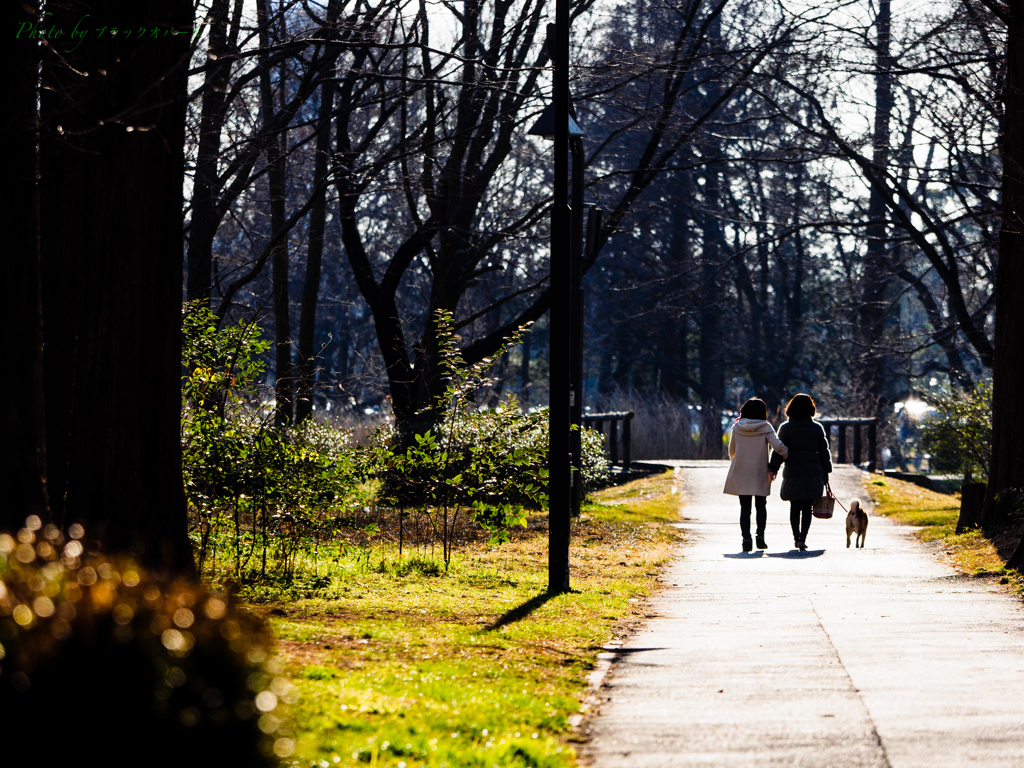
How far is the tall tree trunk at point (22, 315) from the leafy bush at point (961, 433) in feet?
56.1

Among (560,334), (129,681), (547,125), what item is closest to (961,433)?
(547,125)


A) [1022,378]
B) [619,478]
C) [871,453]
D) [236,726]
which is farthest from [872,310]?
[236,726]

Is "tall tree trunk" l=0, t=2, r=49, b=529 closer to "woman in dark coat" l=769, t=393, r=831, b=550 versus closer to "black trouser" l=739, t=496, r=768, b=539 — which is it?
"black trouser" l=739, t=496, r=768, b=539

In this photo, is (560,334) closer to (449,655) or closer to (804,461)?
(449,655)

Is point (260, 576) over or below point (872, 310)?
below

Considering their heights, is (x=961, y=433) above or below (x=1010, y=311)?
below

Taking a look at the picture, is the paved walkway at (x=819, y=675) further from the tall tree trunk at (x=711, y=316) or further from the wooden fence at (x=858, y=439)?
the tall tree trunk at (x=711, y=316)

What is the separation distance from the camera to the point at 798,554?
13492mm

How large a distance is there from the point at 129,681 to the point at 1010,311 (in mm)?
12742

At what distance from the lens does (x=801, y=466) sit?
13531mm

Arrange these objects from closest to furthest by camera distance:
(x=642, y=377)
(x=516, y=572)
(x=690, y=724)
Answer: (x=690, y=724)
(x=516, y=572)
(x=642, y=377)

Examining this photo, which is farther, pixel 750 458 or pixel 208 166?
pixel 208 166

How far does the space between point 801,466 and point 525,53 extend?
8.96m

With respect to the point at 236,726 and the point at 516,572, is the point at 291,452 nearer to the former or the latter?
the point at 516,572
